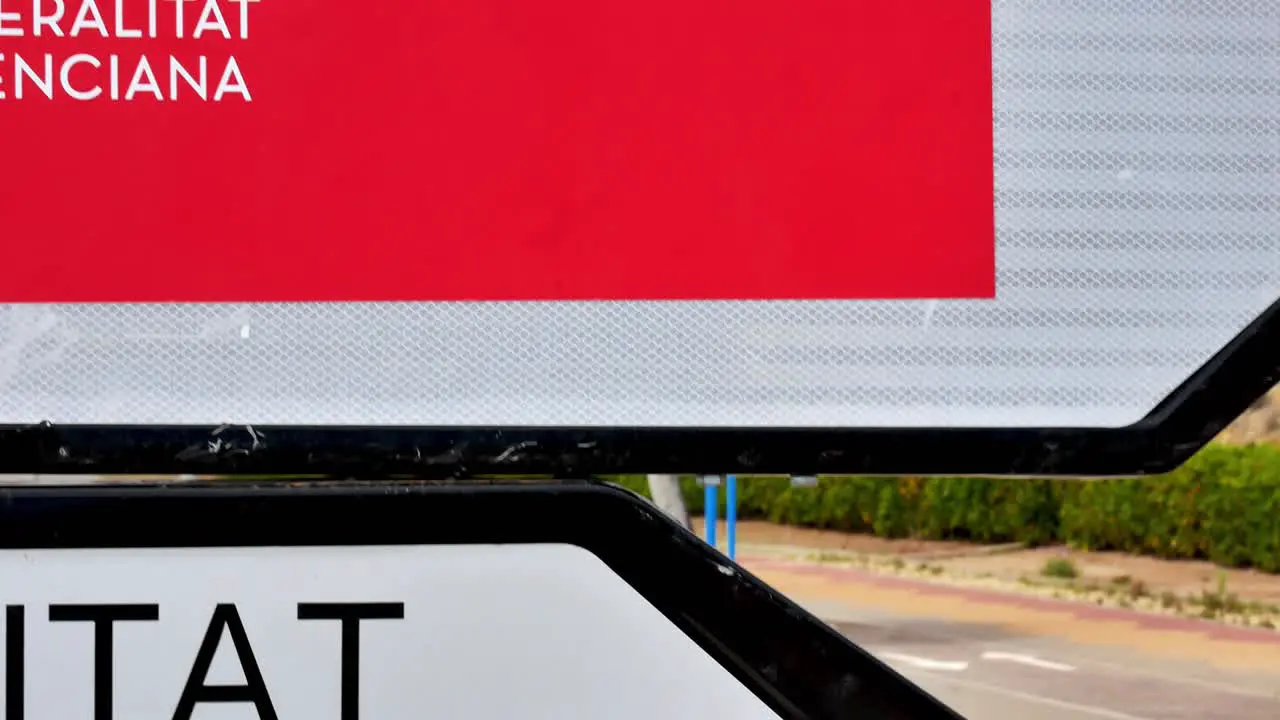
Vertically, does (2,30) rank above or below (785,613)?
above

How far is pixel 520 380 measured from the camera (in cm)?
142

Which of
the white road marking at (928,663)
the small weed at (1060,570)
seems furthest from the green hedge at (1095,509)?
the white road marking at (928,663)

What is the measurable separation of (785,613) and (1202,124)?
565mm

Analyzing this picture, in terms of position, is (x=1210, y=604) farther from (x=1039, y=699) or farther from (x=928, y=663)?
(x=1039, y=699)

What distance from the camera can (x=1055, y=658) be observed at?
11.6 metres

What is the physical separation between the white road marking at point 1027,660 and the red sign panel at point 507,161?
10.2 meters

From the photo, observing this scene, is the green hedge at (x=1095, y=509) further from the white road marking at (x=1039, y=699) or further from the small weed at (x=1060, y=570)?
the white road marking at (x=1039, y=699)

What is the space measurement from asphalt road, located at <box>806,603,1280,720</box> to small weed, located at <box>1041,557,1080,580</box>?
3605 millimetres

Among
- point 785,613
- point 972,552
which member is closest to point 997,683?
point 972,552

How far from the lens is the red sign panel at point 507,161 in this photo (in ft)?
4.59

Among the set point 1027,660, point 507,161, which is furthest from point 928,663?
point 507,161

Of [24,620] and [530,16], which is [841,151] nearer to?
[530,16]

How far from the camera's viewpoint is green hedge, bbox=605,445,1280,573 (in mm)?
16172

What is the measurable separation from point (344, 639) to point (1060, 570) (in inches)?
616
